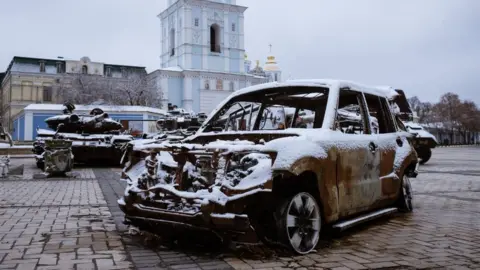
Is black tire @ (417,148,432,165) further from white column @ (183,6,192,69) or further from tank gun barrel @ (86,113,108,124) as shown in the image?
white column @ (183,6,192,69)

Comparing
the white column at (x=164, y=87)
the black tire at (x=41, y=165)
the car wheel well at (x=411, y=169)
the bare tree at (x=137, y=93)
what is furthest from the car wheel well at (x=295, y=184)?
the white column at (x=164, y=87)

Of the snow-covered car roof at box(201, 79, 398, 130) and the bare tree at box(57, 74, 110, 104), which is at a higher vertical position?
the bare tree at box(57, 74, 110, 104)

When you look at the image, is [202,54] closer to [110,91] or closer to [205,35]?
[205,35]

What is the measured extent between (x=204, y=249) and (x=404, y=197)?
10.8ft

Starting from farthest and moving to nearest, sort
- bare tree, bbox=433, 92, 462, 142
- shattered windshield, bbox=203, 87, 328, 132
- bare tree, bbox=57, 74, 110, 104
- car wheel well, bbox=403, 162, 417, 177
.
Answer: bare tree, bbox=433, 92, 462, 142 → bare tree, bbox=57, 74, 110, 104 → car wheel well, bbox=403, 162, 417, 177 → shattered windshield, bbox=203, 87, 328, 132

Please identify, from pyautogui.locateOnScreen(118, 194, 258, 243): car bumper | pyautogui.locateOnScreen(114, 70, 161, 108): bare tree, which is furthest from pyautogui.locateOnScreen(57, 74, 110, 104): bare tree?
pyautogui.locateOnScreen(118, 194, 258, 243): car bumper

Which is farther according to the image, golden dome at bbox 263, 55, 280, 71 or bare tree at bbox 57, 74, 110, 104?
golden dome at bbox 263, 55, 280, 71

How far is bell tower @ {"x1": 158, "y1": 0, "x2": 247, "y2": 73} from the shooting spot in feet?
199

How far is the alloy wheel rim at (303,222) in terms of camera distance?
161 inches

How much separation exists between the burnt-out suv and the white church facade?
54.9 meters

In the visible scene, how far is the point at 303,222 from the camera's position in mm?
4191

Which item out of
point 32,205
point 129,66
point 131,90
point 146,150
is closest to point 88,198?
point 32,205

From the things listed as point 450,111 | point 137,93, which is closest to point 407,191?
point 137,93

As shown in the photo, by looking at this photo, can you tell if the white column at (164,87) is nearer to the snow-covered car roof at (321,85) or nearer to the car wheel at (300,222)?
the snow-covered car roof at (321,85)
